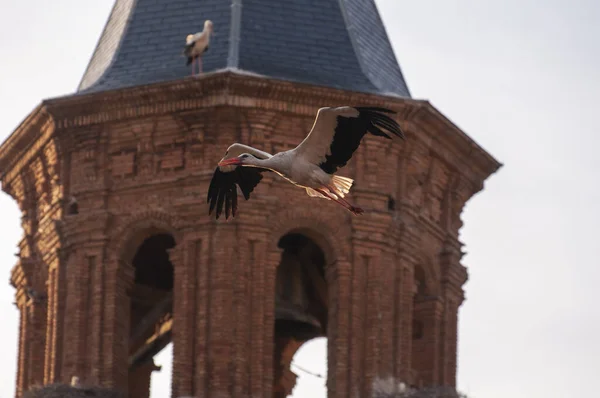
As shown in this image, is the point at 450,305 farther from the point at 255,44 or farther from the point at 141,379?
the point at 255,44

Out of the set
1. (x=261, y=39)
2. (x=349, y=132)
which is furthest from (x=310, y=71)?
(x=349, y=132)

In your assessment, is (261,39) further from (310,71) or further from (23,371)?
(23,371)

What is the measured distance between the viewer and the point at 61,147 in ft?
202

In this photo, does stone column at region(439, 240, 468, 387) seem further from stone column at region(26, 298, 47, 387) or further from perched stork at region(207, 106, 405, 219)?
perched stork at region(207, 106, 405, 219)

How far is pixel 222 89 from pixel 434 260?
477 centimetres

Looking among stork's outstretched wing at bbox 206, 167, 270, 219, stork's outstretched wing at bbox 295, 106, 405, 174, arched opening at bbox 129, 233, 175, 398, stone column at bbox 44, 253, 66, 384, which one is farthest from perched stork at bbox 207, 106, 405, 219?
arched opening at bbox 129, 233, 175, 398

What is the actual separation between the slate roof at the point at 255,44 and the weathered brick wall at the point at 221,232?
2.44ft

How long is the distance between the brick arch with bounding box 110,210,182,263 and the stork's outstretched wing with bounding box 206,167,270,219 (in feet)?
28.8

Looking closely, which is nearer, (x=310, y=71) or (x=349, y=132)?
(x=349, y=132)

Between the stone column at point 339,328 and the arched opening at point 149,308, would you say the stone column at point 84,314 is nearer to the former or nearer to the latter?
the arched opening at point 149,308

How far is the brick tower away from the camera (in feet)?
196

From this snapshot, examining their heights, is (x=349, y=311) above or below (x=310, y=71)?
below

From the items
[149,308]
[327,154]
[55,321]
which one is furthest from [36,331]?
[327,154]

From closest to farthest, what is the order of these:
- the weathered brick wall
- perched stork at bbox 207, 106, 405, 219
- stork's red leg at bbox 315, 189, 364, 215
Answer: stork's red leg at bbox 315, 189, 364, 215 → perched stork at bbox 207, 106, 405, 219 → the weathered brick wall
